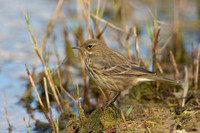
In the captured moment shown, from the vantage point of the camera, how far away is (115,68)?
5.66m

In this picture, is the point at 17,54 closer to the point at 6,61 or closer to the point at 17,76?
the point at 6,61

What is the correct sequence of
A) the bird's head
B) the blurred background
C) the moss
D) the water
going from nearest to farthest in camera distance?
the moss, the bird's head, the water, the blurred background

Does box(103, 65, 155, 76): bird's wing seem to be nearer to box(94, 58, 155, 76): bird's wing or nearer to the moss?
box(94, 58, 155, 76): bird's wing

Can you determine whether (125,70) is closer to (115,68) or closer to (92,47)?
(115,68)

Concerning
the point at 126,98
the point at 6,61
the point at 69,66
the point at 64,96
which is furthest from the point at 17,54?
the point at 126,98

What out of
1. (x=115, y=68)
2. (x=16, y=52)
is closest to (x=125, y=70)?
(x=115, y=68)

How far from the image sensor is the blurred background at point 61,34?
Answer: 23.7 feet

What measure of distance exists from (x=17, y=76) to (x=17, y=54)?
149cm

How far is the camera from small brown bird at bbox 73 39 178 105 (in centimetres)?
545

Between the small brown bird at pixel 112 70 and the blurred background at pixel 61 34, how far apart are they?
0.85 m

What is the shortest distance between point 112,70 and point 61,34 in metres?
6.02

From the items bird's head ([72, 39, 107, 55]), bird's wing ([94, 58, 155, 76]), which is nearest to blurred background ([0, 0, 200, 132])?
bird's head ([72, 39, 107, 55])

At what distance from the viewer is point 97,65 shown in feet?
18.6

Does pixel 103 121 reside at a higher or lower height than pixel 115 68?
lower
